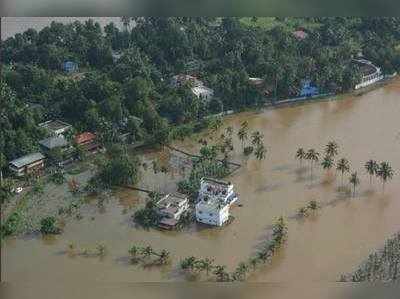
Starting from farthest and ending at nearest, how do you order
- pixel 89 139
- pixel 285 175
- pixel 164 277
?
pixel 89 139, pixel 285 175, pixel 164 277

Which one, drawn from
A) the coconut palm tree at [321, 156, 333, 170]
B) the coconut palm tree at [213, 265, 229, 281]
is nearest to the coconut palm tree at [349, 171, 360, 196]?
the coconut palm tree at [321, 156, 333, 170]

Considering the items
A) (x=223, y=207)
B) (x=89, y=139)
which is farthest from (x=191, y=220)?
(x=89, y=139)

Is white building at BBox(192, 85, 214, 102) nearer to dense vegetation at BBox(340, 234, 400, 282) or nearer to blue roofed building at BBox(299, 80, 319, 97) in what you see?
blue roofed building at BBox(299, 80, 319, 97)

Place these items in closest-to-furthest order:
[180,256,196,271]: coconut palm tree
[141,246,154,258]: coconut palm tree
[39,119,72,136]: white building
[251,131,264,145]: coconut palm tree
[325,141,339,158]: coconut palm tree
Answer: [180,256,196,271]: coconut palm tree, [141,246,154,258]: coconut palm tree, [325,141,339,158]: coconut palm tree, [251,131,264,145]: coconut palm tree, [39,119,72,136]: white building

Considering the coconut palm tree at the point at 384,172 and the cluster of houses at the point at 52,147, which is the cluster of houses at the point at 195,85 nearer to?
the cluster of houses at the point at 52,147

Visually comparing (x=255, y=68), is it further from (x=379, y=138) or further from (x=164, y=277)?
(x=164, y=277)

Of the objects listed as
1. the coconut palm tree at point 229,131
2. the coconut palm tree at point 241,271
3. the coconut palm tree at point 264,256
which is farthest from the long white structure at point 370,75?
the coconut palm tree at point 241,271
